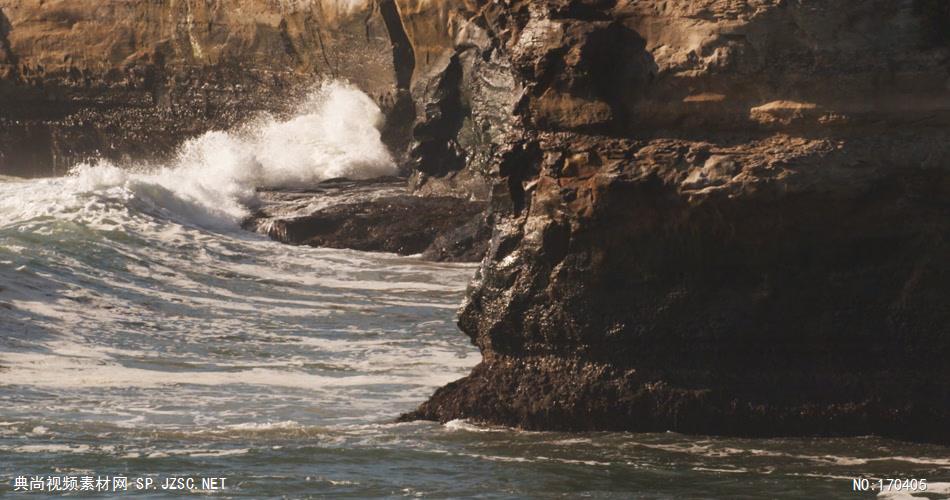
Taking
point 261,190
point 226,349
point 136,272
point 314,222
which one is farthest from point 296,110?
point 226,349

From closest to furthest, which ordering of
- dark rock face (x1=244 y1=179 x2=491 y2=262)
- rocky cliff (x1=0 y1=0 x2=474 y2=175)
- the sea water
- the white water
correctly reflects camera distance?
the sea water < dark rock face (x1=244 y1=179 x2=491 y2=262) < the white water < rocky cliff (x1=0 y1=0 x2=474 y2=175)

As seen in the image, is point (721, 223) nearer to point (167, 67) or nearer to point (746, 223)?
point (746, 223)

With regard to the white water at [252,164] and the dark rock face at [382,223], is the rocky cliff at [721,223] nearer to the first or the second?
the dark rock face at [382,223]

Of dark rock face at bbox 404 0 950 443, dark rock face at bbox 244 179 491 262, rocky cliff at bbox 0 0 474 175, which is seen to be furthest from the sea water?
rocky cliff at bbox 0 0 474 175

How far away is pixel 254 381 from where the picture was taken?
10.4m

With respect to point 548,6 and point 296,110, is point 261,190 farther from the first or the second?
point 548,6

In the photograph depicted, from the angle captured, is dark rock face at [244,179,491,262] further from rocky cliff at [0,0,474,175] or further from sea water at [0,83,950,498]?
rocky cliff at [0,0,474,175]

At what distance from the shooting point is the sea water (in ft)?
23.5

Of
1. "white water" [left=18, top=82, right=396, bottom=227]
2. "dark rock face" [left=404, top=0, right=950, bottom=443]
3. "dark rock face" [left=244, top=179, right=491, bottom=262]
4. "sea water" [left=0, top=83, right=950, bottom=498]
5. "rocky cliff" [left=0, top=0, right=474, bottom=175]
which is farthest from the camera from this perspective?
"rocky cliff" [left=0, top=0, right=474, bottom=175]

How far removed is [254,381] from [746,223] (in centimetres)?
390

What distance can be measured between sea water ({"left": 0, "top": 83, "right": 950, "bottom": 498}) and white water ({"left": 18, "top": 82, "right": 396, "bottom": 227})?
10 cm

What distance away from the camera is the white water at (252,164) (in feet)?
65.8

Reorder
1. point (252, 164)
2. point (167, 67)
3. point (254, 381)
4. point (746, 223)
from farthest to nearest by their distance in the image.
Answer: point (167, 67) < point (252, 164) < point (254, 381) < point (746, 223)

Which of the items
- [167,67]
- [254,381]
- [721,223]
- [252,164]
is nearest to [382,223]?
[252,164]
